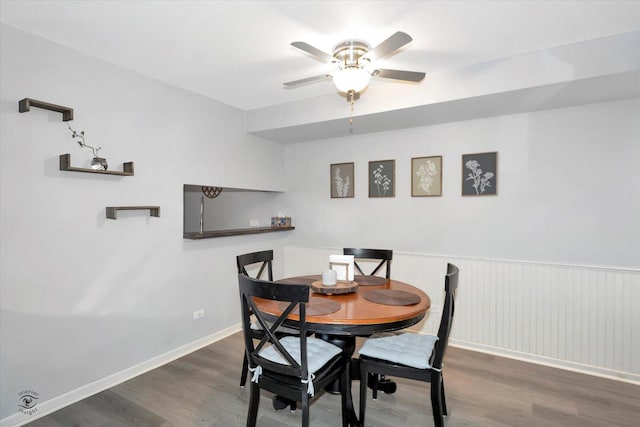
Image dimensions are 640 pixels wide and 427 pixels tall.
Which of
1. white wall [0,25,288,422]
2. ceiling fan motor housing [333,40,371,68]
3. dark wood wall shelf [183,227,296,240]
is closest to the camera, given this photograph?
white wall [0,25,288,422]

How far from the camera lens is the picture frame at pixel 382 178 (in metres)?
3.76

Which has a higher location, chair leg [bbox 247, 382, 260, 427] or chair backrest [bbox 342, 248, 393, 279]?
chair backrest [bbox 342, 248, 393, 279]

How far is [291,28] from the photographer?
2.14 m

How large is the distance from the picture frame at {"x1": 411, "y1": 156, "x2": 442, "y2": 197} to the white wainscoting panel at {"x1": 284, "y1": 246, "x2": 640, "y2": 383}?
0.67 metres

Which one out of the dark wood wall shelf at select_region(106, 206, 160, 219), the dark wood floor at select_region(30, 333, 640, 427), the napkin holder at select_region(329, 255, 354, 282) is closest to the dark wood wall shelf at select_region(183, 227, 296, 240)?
the dark wood wall shelf at select_region(106, 206, 160, 219)

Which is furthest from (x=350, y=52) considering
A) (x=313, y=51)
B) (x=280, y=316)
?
(x=280, y=316)

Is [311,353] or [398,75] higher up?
[398,75]

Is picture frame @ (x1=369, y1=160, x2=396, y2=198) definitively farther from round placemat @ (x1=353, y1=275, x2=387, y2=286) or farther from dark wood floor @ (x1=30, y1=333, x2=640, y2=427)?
dark wood floor @ (x1=30, y1=333, x2=640, y2=427)

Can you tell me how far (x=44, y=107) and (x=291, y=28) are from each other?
1.65 metres

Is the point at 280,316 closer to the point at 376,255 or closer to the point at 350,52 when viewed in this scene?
the point at 376,255

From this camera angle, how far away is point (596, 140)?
2826 millimetres

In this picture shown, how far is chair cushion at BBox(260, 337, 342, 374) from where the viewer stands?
1832mm

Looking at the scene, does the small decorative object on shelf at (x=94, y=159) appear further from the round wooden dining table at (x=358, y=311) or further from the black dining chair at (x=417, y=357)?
the black dining chair at (x=417, y=357)

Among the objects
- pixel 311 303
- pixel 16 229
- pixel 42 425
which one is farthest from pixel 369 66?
pixel 42 425
